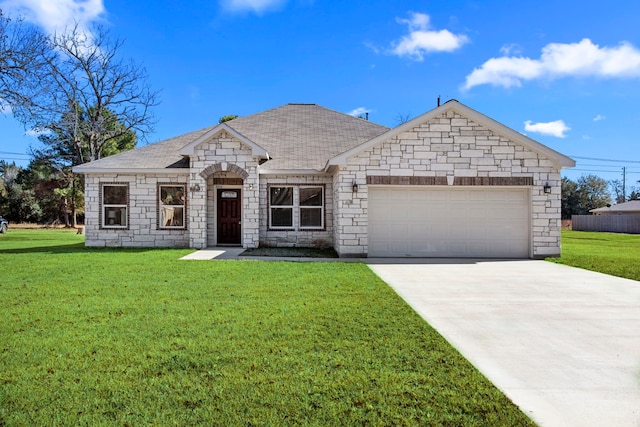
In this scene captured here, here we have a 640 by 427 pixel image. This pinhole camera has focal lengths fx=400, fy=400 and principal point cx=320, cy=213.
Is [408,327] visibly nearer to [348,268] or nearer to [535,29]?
[348,268]

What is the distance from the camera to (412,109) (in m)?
34.9

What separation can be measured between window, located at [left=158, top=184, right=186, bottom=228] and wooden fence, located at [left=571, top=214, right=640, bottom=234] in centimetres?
3331

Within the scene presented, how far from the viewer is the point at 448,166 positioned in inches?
496

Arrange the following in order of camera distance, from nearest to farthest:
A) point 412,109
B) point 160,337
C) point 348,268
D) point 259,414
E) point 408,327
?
point 259,414, point 160,337, point 408,327, point 348,268, point 412,109

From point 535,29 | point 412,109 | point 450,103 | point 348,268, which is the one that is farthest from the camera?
point 412,109

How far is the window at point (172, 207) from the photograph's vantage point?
15031 millimetres

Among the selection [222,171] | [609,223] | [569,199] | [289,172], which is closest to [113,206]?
[222,171]

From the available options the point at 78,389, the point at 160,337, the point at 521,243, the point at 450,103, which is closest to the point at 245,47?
the point at 450,103

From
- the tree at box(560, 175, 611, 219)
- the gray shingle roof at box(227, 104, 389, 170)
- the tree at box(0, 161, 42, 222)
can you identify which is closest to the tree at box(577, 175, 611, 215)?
the tree at box(560, 175, 611, 219)

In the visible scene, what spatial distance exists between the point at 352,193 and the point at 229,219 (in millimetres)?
5378

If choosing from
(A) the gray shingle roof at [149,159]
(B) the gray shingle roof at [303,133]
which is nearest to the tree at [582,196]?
(B) the gray shingle roof at [303,133]

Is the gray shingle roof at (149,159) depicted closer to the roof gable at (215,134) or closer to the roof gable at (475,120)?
the roof gable at (215,134)

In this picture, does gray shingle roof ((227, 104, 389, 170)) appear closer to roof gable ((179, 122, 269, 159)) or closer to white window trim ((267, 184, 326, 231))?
white window trim ((267, 184, 326, 231))

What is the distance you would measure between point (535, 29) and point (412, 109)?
71.4 feet
